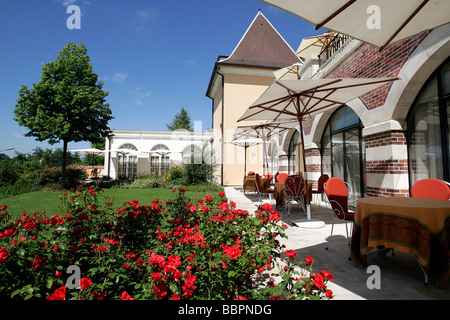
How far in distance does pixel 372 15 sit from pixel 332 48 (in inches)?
230

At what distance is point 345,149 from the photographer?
6.64 m

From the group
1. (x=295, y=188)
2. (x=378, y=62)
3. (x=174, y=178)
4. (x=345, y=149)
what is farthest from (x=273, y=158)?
(x=378, y=62)

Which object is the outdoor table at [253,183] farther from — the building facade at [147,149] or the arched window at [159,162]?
the arched window at [159,162]

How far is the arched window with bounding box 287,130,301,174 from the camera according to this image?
10.1 metres

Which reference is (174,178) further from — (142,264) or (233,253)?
(233,253)

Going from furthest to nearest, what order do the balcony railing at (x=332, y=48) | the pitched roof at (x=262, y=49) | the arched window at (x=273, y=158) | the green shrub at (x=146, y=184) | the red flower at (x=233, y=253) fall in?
the pitched roof at (x=262, y=49) → the arched window at (x=273, y=158) → the green shrub at (x=146, y=184) → the balcony railing at (x=332, y=48) → the red flower at (x=233, y=253)

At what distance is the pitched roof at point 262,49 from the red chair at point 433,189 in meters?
12.9

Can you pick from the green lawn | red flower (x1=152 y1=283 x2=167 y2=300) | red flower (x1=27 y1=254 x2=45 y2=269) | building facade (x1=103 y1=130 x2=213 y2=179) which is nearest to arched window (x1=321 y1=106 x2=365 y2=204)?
the green lawn

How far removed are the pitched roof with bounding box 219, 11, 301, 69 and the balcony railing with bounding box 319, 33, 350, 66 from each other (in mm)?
7121

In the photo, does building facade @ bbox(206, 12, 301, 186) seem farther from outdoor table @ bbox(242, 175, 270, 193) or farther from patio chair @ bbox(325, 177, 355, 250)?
patio chair @ bbox(325, 177, 355, 250)

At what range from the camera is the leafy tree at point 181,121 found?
41.0 m

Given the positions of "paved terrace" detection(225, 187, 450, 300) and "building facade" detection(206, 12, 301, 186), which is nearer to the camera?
"paved terrace" detection(225, 187, 450, 300)

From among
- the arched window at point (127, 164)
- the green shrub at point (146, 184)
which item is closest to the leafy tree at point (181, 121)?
the arched window at point (127, 164)
